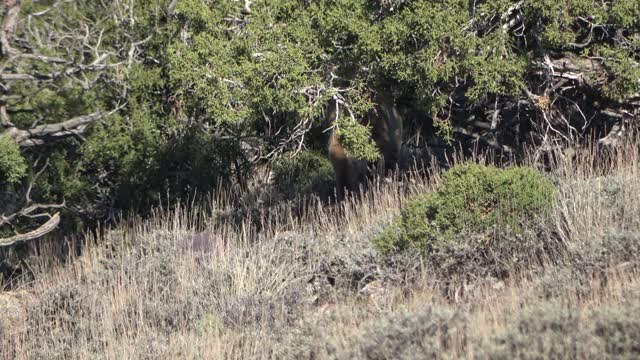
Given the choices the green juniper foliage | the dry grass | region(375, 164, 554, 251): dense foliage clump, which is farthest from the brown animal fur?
region(375, 164, 554, 251): dense foliage clump

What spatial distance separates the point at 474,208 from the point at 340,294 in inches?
52.6

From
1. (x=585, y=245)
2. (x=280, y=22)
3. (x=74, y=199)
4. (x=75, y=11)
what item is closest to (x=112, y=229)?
(x=74, y=199)

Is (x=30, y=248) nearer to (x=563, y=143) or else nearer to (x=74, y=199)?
(x=74, y=199)

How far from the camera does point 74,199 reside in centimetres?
1248

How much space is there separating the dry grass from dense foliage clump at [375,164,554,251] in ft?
0.55

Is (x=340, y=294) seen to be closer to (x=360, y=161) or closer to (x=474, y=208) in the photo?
(x=474, y=208)

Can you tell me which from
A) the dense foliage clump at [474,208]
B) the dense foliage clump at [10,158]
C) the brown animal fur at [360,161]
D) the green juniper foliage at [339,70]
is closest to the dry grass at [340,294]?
the dense foliage clump at [474,208]

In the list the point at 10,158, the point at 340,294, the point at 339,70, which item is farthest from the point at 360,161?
the point at 10,158

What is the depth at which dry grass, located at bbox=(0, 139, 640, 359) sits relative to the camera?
5.99 metres

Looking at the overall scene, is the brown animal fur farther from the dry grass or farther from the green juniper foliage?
the dry grass

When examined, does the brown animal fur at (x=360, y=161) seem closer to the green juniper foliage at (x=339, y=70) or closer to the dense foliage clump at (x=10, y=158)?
the green juniper foliage at (x=339, y=70)

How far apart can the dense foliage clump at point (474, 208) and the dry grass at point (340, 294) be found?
168 mm

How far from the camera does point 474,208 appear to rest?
7.96 m

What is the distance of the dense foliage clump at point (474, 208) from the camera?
7.87 meters
